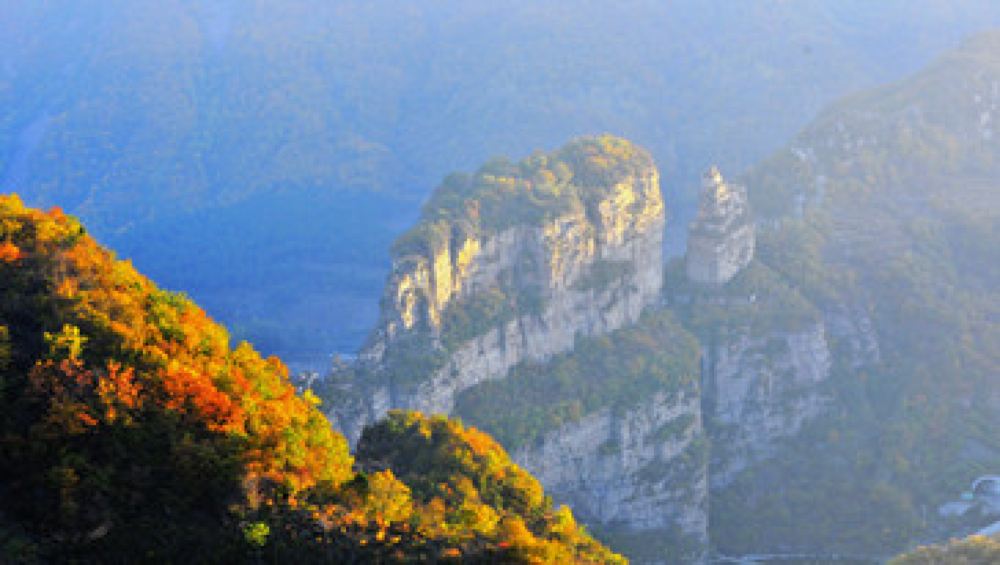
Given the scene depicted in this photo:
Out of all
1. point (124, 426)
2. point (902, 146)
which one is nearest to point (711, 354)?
point (902, 146)

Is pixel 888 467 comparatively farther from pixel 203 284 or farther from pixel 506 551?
pixel 203 284

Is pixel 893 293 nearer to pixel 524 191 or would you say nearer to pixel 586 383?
pixel 586 383

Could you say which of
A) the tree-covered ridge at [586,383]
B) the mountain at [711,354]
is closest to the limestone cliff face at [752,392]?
the mountain at [711,354]

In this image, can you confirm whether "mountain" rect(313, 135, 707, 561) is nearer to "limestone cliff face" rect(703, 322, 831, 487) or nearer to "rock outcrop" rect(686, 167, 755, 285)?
"limestone cliff face" rect(703, 322, 831, 487)

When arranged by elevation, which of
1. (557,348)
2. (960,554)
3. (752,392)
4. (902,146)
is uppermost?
(902,146)

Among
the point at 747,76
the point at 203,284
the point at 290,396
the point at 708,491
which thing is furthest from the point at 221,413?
the point at 747,76

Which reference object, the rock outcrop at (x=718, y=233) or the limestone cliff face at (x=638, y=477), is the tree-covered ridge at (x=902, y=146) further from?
the limestone cliff face at (x=638, y=477)
